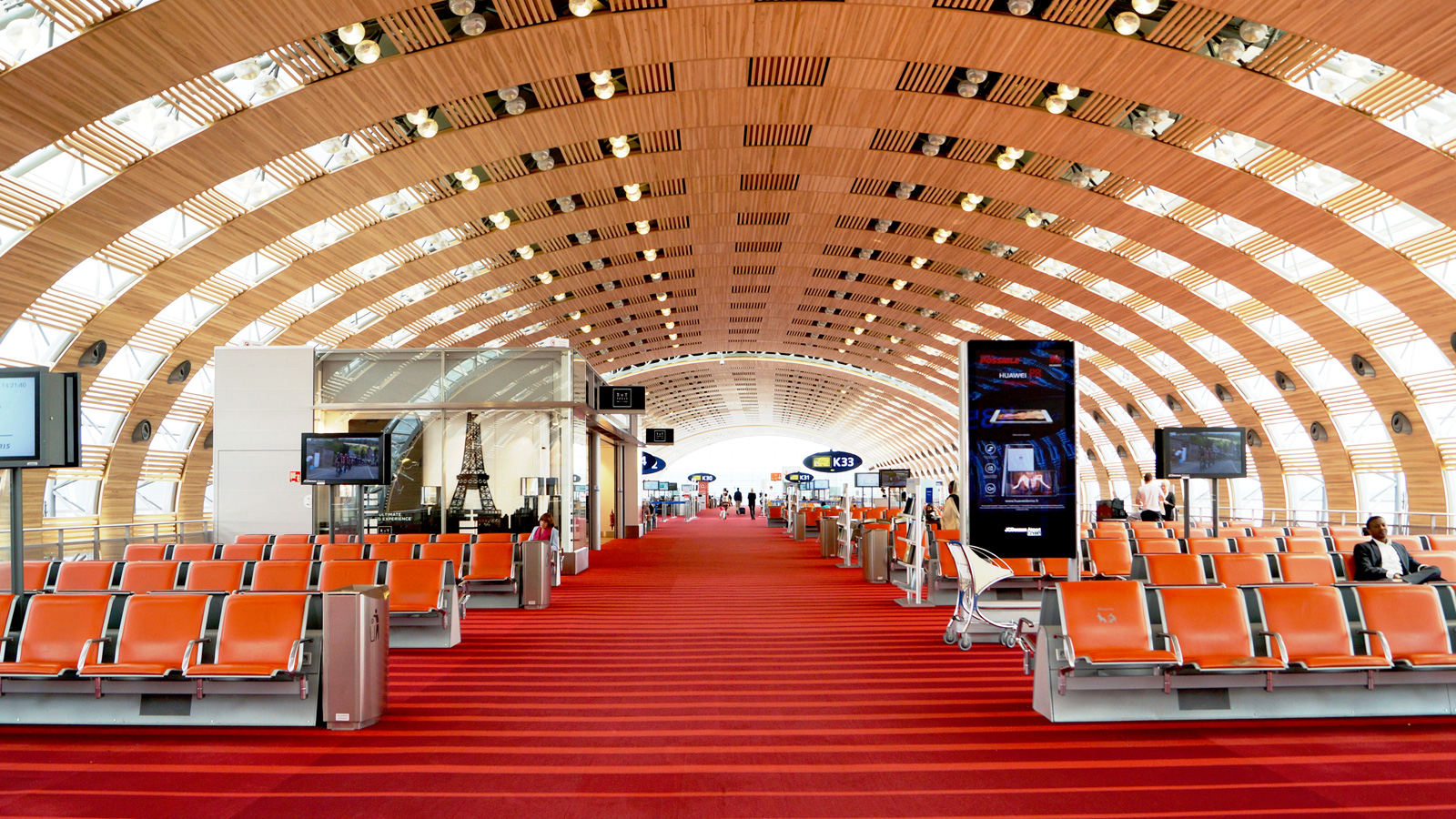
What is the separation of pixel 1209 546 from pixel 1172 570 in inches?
147

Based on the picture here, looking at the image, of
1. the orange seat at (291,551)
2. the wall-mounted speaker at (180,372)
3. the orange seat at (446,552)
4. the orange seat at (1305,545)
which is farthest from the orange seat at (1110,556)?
the wall-mounted speaker at (180,372)

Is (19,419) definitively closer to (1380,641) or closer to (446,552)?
(446,552)

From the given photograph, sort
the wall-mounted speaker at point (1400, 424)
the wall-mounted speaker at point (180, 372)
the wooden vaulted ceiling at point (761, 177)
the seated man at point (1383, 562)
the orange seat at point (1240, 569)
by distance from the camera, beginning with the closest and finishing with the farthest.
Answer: the seated man at point (1383, 562) < the orange seat at point (1240, 569) < the wooden vaulted ceiling at point (761, 177) < the wall-mounted speaker at point (1400, 424) < the wall-mounted speaker at point (180, 372)

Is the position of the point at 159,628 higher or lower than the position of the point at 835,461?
lower

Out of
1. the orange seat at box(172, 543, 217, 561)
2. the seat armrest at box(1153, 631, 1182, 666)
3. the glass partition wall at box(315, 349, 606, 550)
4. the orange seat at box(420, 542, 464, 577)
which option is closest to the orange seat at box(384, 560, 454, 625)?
the orange seat at box(420, 542, 464, 577)

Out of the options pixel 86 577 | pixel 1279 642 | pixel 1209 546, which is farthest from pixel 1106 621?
pixel 86 577

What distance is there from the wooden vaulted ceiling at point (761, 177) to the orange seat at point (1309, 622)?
25.1 feet

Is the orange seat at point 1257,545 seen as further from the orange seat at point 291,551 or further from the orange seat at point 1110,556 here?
the orange seat at point 291,551

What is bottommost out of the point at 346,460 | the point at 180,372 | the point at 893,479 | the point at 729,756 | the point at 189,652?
the point at 729,756

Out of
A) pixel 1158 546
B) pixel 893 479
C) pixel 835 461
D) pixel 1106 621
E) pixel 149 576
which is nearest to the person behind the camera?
pixel 1106 621

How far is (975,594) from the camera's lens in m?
8.13

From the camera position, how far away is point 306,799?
4418mm

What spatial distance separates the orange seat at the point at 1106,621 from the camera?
5719 mm

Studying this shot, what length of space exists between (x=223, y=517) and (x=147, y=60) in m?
7.96
